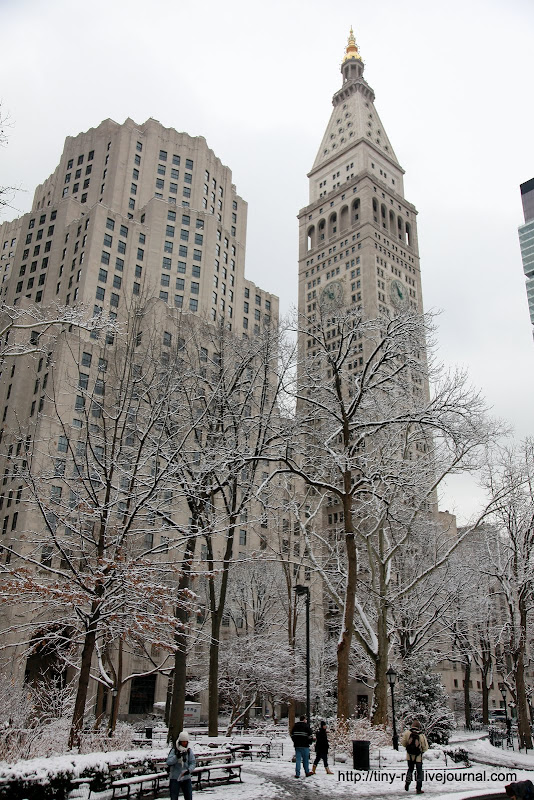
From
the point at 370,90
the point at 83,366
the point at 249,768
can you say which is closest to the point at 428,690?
the point at 249,768

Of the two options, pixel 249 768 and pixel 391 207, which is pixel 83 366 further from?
pixel 391 207

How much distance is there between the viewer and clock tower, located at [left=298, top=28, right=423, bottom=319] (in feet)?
374

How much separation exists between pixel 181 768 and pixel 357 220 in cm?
12445

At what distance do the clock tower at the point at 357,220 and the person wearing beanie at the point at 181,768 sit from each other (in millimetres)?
97969

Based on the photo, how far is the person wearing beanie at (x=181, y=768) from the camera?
9953mm

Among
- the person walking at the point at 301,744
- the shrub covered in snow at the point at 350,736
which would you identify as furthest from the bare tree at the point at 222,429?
the person walking at the point at 301,744

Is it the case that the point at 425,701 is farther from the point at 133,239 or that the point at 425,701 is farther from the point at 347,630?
the point at 133,239

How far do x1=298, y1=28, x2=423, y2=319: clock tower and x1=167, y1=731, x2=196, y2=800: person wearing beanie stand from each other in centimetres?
9797

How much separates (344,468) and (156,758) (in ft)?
30.4

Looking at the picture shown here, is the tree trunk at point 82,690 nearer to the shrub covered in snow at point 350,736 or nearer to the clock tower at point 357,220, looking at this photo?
the shrub covered in snow at point 350,736

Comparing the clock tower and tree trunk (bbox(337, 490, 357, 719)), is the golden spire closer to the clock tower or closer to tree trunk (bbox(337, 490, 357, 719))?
the clock tower

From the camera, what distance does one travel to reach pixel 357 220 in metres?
125

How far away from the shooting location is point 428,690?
95.3ft

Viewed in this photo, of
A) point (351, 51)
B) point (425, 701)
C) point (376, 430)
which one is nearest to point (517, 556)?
point (425, 701)
